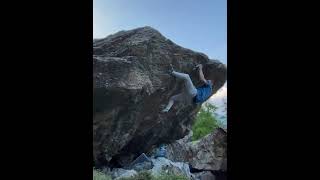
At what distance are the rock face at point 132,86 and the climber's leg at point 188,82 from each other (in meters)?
0.13

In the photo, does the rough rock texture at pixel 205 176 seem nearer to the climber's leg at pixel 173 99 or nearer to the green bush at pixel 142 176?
Answer: the green bush at pixel 142 176

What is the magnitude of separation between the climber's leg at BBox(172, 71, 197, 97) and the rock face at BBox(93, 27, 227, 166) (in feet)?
0.43

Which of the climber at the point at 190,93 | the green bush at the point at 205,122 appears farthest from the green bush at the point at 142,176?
the green bush at the point at 205,122

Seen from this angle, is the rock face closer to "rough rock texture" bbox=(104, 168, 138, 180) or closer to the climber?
the climber

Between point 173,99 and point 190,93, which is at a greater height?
point 190,93

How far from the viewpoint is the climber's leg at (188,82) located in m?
7.05

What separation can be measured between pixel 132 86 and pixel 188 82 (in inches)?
38.9

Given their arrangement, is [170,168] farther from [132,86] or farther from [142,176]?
[132,86]

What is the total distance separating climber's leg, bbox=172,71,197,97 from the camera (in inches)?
278

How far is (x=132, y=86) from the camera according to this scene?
22.4ft

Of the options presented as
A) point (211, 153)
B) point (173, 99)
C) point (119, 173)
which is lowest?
point (119, 173)

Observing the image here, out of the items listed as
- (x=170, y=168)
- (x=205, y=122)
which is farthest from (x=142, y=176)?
(x=205, y=122)

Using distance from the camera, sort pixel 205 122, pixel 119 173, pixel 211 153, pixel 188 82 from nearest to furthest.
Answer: pixel 211 153 < pixel 188 82 < pixel 119 173 < pixel 205 122
